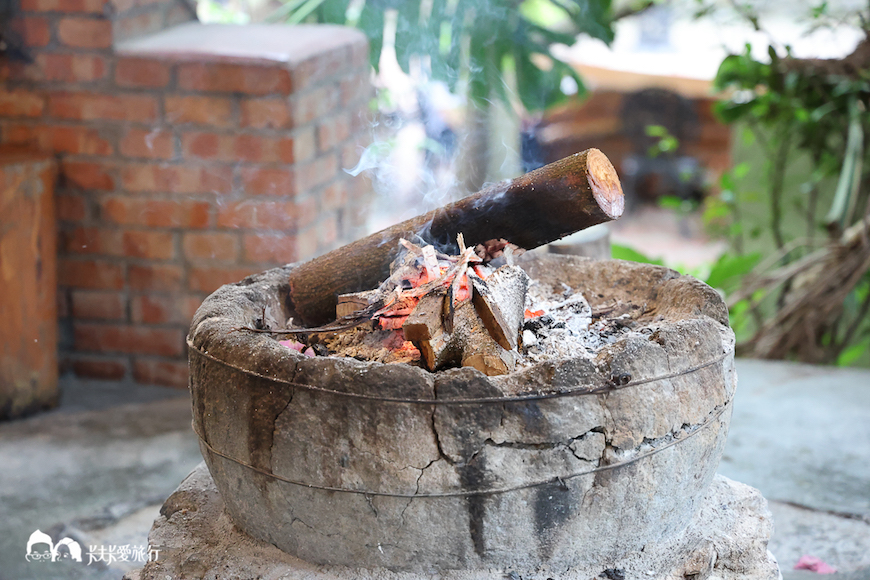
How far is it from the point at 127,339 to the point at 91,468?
76 centimetres

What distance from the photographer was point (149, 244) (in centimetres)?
330

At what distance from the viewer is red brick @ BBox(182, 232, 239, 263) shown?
324 cm

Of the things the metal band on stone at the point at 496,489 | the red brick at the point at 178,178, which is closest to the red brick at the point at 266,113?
the red brick at the point at 178,178

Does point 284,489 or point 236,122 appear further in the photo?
point 236,122

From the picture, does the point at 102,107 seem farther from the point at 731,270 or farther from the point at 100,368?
the point at 731,270

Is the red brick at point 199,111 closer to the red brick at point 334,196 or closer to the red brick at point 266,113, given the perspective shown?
the red brick at point 266,113

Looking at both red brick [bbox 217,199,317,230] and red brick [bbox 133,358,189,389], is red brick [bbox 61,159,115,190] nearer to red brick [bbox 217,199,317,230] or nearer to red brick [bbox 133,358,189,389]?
red brick [bbox 217,199,317,230]

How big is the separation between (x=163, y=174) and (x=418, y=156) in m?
2.36

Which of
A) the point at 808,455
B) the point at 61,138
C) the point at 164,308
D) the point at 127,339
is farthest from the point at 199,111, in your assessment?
the point at 808,455

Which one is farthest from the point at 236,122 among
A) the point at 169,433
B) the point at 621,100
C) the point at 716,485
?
the point at 621,100

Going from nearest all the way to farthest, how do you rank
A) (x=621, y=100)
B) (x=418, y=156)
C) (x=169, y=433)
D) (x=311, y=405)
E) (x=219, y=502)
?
1. (x=311, y=405)
2. (x=219, y=502)
3. (x=169, y=433)
4. (x=418, y=156)
5. (x=621, y=100)

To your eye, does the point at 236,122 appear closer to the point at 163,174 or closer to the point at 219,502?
the point at 163,174

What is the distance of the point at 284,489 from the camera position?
5.36 feet

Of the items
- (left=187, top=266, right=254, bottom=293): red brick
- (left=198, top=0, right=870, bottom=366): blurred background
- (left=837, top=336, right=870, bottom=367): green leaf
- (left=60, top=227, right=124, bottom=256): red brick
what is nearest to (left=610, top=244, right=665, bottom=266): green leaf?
(left=198, top=0, right=870, bottom=366): blurred background
